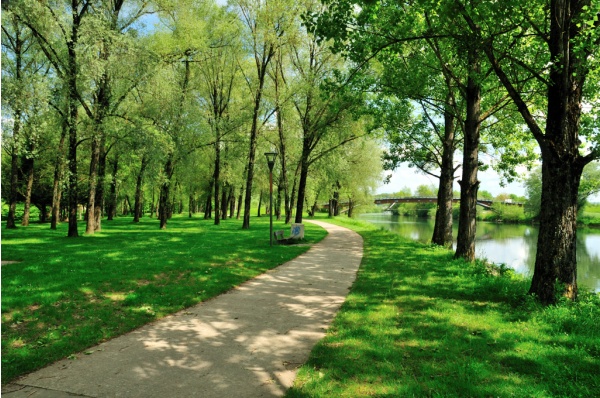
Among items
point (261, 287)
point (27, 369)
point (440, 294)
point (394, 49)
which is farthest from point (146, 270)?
point (394, 49)

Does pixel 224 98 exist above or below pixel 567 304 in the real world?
above

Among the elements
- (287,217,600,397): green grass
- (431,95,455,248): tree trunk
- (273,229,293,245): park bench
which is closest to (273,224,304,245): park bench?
(273,229,293,245): park bench

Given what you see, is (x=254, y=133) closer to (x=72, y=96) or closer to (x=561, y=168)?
(x=72, y=96)

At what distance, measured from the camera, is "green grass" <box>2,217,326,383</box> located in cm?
545

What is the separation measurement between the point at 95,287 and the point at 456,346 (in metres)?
7.67

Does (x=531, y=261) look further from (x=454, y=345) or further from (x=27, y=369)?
(x=27, y=369)

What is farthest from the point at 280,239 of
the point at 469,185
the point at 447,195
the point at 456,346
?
the point at 456,346

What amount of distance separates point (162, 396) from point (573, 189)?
841cm

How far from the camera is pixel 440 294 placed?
790cm

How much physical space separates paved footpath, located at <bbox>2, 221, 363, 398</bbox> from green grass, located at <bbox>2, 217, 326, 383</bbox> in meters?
0.47

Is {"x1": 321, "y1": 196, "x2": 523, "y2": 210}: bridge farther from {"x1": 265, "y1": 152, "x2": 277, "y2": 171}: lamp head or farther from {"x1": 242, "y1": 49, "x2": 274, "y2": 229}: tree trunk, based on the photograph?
{"x1": 265, "y1": 152, "x2": 277, "y2": 171}: lamp head

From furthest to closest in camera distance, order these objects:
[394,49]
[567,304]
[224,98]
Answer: [224,98] → [394,49] → [567,304]

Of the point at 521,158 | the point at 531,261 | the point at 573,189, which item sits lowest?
the point at 531,261

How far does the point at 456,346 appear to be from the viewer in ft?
16.7
